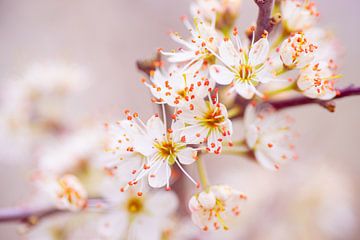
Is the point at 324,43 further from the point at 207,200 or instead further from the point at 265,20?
the point at 207,200

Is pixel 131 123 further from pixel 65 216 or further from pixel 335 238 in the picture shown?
pixel 335 238

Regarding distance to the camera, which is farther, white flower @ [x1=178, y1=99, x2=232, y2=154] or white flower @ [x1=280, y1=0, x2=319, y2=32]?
white flower @ [x1=280, y1=0, x2=319, y2=32]

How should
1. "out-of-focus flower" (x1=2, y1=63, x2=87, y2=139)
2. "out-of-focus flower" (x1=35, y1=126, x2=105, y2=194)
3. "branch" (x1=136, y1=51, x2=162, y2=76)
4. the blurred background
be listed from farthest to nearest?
the blurred background
"out-of-focus flower" (x1=2, y1=63, x2=87, y2=139)
"out-of-focus flower" (x1=35, y1=126, x2=105, y2=194)
"branch" (x1=136, y1=51, x2=162, y2=76)

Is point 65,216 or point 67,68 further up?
point 67,68

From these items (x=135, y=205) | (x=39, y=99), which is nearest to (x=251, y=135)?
(x=135, y=205)

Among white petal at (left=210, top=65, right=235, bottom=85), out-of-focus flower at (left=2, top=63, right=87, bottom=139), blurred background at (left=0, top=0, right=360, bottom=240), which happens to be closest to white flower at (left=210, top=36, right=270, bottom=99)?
white petal at (left=210, top=65, right=235, bottom=85)

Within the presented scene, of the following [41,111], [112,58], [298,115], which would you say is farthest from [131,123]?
[112,58]

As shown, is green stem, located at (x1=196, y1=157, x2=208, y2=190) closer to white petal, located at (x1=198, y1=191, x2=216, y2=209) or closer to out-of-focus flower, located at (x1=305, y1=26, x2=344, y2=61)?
white petal, located at (x1=198, y1=191, x2=216, y2=209)
